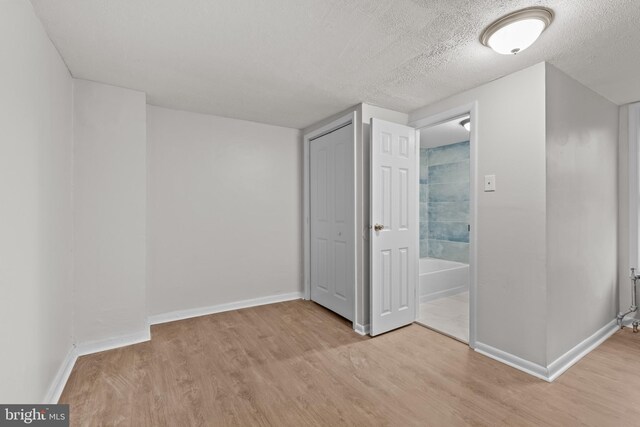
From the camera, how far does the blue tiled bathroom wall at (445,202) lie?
4.77 meters

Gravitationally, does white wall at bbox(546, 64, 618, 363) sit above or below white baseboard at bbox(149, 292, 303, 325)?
above

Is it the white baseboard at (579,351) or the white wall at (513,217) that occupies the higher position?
the white wall at (513,217)

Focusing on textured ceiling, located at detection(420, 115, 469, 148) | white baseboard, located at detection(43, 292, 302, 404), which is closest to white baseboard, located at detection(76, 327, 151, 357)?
white baseboard, located at detection(43, 292, 302, 404)

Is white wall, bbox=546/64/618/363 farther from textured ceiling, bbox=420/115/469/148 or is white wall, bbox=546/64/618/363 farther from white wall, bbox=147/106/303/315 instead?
white wall, bbox=147/106/303/315

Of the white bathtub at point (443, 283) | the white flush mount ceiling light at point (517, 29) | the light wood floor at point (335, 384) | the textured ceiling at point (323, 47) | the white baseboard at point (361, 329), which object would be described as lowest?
the light wood floor at point (335, 384)

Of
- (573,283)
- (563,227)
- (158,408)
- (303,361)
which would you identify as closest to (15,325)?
(158,408)

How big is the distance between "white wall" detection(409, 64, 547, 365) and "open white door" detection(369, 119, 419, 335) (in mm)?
704

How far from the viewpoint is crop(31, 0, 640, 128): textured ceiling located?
1545mm

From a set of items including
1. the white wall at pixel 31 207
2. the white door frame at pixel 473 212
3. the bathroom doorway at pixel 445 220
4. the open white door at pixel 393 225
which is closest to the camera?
the white wall at pixel 31 207

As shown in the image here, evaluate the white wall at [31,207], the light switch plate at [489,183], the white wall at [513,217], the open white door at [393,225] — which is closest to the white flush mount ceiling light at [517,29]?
the white wall at [513,217]

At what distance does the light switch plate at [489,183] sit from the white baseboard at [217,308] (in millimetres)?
2596

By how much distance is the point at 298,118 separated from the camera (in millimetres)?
3453

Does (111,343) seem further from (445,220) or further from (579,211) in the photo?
(445,220)

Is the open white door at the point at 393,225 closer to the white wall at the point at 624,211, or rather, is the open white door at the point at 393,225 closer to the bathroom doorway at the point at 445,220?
the bathroom doorway at the point at 445,220
